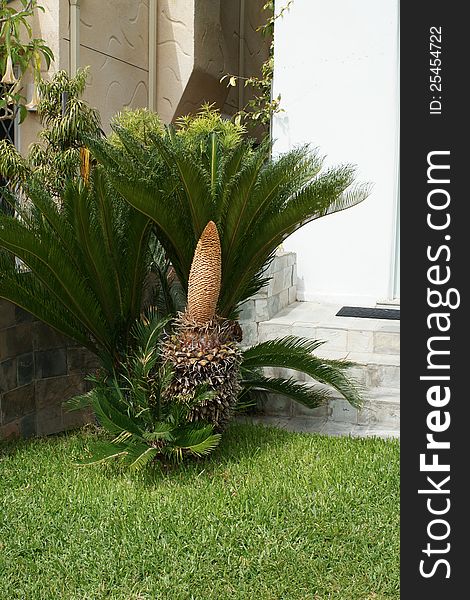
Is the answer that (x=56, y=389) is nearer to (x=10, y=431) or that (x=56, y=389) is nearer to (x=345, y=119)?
(x=10, y=431)

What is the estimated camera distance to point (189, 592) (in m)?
3.25

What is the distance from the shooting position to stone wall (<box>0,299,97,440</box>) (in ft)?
16.6

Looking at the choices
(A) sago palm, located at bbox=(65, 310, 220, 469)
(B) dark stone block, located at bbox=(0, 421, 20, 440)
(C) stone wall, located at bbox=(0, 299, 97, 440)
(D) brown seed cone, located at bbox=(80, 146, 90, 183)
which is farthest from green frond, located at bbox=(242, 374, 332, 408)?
(D) brown seed cone, located at bbox=(80, 146, 90, 183)

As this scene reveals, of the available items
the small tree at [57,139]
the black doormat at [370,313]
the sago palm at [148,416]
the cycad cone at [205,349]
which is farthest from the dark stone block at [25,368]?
the black doormat at [370,313]

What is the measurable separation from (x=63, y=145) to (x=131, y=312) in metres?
2.61

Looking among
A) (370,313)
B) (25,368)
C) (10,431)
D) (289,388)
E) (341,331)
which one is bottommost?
(10,431)

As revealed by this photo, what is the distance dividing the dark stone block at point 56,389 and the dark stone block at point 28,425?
101 mm

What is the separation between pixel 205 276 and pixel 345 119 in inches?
141

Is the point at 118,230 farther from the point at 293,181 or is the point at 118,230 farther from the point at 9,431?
the point at 9,431

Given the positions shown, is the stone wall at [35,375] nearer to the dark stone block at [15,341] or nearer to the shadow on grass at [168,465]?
the dark stone block at [15,341]

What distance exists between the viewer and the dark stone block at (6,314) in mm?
4988

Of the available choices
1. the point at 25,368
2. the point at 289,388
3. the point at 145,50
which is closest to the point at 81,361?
the point at 25,368

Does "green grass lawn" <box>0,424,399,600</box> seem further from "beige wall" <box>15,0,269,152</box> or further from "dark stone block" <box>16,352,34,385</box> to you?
"beige wall" <box>15,0,269,152</box>

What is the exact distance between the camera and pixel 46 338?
17.8 ft
